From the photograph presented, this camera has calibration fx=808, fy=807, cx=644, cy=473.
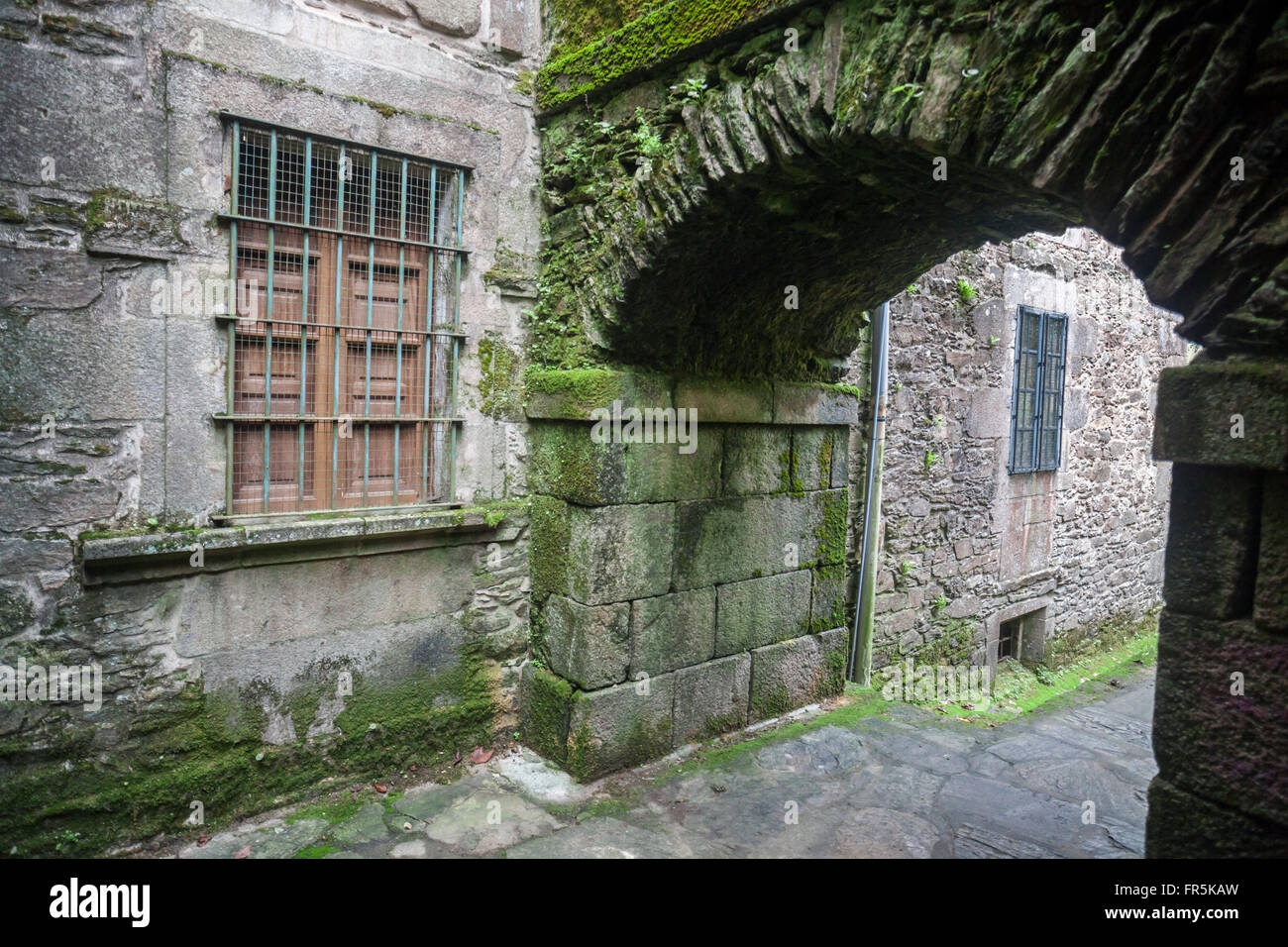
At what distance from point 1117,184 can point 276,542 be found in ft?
11.0

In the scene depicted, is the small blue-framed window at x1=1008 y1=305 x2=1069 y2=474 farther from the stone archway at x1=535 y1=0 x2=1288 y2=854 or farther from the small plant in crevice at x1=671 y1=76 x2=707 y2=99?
the small plant in crevice at x1=671 y1=76 x2=707 y2=99

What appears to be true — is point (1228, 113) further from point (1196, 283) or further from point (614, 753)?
point (614, 753)

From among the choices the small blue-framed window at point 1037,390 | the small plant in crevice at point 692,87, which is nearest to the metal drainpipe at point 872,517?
the small blue-framed window at point 1037,390

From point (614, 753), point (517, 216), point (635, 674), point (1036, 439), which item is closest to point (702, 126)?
point (517, 216)

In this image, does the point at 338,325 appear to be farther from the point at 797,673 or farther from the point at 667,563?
the point at 797,673

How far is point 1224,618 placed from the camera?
2223 millimetres

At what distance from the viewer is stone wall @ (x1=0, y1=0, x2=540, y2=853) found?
300cm

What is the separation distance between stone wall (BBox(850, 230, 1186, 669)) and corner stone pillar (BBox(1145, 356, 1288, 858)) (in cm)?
331

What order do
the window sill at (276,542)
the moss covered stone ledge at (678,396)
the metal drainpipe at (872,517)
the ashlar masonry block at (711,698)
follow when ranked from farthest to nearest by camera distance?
the metal drainpipe at (872,517), the ashlar masonry block at (711,698), the moss covered stone ledge at (678,396), the window sill at (276,542)

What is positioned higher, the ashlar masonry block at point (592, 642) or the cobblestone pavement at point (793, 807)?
the ashlar masonry block at point (592, 642)

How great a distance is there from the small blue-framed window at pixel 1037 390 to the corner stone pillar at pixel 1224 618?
4916mm

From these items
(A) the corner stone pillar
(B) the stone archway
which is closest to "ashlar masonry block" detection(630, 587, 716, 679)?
(B) the stone archway

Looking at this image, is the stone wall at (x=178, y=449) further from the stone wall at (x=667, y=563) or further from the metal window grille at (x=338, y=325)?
the stone wall at (x=667, y=563)

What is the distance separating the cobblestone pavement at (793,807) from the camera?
3.50m
